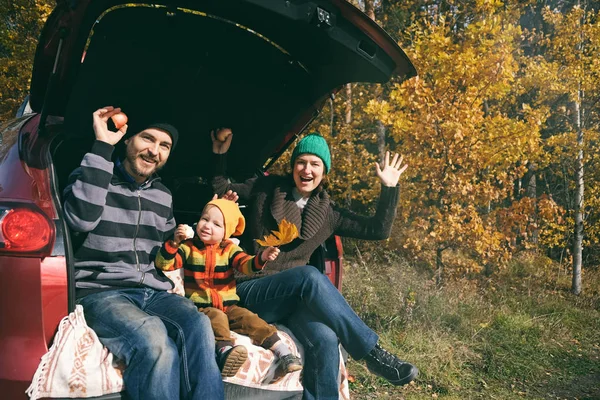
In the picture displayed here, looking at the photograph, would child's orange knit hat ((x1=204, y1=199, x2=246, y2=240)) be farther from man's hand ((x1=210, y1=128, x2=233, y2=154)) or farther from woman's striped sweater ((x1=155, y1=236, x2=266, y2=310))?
man's hand ((x1=210, y1=128, x2=233, y2=154))

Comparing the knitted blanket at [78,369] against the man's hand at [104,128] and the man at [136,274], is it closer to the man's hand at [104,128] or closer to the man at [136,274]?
the man at [136,274]

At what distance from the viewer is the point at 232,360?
7.06ft

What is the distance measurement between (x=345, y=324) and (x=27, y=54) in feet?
28.2

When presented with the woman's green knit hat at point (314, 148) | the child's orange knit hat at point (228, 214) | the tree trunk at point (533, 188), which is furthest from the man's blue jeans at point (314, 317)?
the tree trunk at point (533, 188)

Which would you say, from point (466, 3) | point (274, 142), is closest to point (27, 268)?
point (274, 142)

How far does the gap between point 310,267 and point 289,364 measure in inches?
25.5

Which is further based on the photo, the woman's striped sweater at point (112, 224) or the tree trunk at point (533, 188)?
the tree trunk at point (533, 188)

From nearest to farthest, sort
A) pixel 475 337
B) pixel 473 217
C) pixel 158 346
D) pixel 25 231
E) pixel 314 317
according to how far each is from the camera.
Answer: pixel 25 231 < pixel 158 346 < pixel 314 317 < pixel 475 337 < pixel 473 217

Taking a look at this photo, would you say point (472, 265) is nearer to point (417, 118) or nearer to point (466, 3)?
point (417, 118)

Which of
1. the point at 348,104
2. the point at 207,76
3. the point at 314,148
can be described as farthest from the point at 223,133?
the point at 348,104

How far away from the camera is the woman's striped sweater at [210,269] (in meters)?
2.65

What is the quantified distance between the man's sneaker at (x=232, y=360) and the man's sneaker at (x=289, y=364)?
8.1 inches

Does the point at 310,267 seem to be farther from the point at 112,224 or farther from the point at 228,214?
the point at 112,224

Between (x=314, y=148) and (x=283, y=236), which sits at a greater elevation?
(x=314, y=148)
